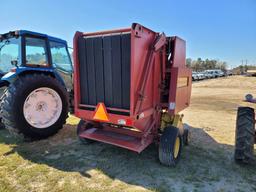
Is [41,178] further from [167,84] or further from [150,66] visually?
[167,84]

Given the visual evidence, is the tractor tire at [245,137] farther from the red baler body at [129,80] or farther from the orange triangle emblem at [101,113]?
the orange triangle emblem at [101,113]

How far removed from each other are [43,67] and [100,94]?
7.16ft

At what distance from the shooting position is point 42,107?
458 centimetres

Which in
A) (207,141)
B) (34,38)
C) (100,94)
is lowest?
(207,141)

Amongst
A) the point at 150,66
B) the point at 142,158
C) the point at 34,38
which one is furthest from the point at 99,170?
the point at 34,38

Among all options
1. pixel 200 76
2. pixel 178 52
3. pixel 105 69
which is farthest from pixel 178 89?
pixel 200 76

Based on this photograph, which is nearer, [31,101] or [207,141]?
[31,101]

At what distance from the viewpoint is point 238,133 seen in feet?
11.1

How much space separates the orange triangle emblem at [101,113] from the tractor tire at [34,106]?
1702mm

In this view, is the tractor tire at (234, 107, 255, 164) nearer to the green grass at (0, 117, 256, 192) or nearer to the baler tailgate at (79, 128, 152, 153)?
the green grass at (0, 117, 256, 192)

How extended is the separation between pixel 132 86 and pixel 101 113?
74 cm

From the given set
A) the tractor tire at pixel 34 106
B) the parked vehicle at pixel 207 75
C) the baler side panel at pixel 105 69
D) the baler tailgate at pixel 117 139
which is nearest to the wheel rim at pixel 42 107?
the tractor tire at pixel 34 106

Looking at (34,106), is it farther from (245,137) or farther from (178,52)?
(245,137)

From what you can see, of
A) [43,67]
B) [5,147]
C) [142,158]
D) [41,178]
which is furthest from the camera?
[43,67]
